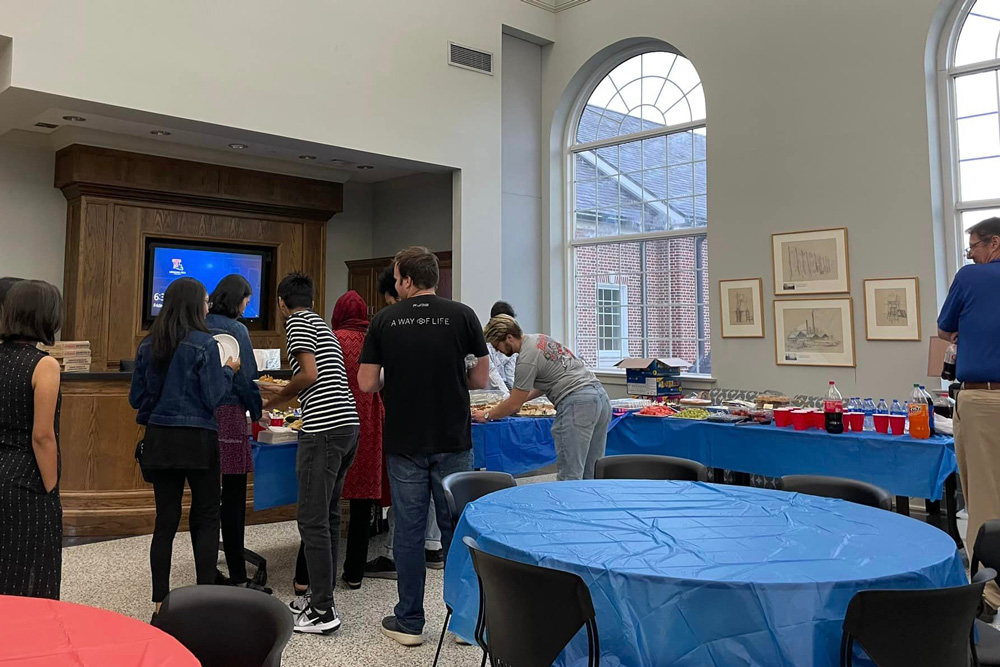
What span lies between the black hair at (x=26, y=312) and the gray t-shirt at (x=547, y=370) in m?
2.24

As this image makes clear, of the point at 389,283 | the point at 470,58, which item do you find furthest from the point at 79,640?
the point at 470,58

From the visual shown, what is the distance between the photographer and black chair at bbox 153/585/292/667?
5.17ft

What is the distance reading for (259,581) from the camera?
3822 millimetres

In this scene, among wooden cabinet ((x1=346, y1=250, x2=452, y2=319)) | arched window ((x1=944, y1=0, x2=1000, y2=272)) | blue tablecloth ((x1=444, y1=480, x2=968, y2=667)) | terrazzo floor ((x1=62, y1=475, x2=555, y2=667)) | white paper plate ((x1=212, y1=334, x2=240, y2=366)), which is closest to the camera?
blue tablecloth ((x1=444, y1=480, x2=968, y2=667))

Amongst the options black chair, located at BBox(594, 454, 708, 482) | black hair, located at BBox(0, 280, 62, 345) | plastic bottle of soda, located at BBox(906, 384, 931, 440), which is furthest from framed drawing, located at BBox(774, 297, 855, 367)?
black hair, located at BBox(0, 280, 62, 345)

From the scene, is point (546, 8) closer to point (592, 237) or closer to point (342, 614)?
point (592, 237)

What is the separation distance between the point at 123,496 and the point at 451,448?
3.13 m

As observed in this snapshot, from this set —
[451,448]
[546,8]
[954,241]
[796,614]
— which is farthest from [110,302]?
[954,241]

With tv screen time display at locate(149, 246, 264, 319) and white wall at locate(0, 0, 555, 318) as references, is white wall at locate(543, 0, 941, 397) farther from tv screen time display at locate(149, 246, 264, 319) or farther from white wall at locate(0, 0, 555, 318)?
tv screen time display at locate(149, 246, 264, 319)

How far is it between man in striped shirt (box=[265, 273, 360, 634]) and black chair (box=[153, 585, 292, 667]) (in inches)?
64.1

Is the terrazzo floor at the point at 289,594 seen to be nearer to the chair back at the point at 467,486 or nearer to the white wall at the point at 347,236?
the chair back at the point at 467,486

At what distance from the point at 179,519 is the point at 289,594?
830mm

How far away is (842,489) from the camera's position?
287cm

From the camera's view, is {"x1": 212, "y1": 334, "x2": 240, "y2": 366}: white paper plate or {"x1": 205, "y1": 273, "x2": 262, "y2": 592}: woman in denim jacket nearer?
{"x1": 212, "y1": 334, "x2": 240, "y2": 366}: white paper plate
